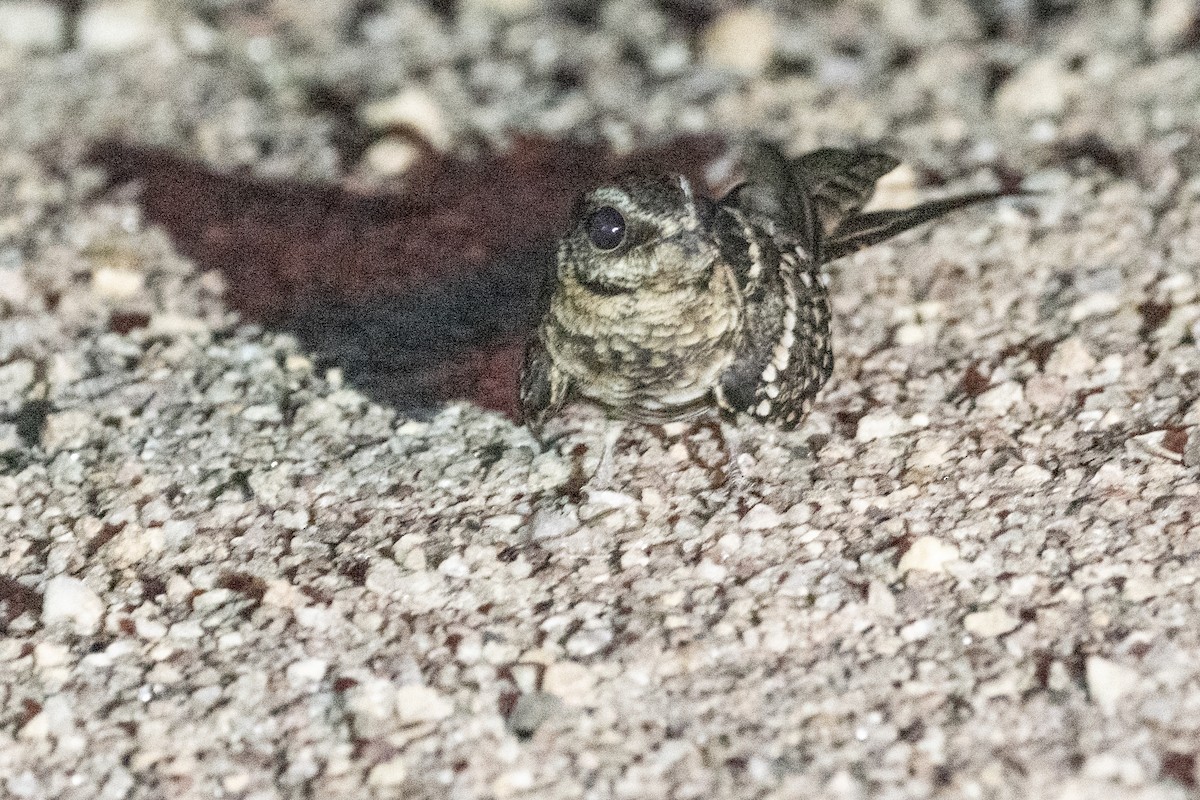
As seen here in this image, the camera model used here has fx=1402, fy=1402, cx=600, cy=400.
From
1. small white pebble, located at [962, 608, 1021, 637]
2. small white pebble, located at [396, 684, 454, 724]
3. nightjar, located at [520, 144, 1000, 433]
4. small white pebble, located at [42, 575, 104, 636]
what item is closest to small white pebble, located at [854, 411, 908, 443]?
nightjar, located at [520, 144, 1000, 433]

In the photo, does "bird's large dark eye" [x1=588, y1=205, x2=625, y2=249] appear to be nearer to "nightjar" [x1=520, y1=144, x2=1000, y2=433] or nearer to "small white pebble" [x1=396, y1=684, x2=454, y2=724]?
"nightjar" [x1=520, y1=144, x2=1000, y2=433]

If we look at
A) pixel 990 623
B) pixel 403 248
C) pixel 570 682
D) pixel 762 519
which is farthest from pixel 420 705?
pixel 403 248

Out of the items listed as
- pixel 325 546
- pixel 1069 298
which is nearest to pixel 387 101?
pixel 325 546

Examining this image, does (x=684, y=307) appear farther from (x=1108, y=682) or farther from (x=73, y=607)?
(x=73, y=607)

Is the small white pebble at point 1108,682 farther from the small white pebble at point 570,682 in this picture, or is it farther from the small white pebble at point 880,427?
the small white pebble at point 570,682

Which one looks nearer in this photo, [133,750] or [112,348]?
[133,750]

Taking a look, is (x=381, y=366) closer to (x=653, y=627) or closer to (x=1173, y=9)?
(x=653, y=627)
